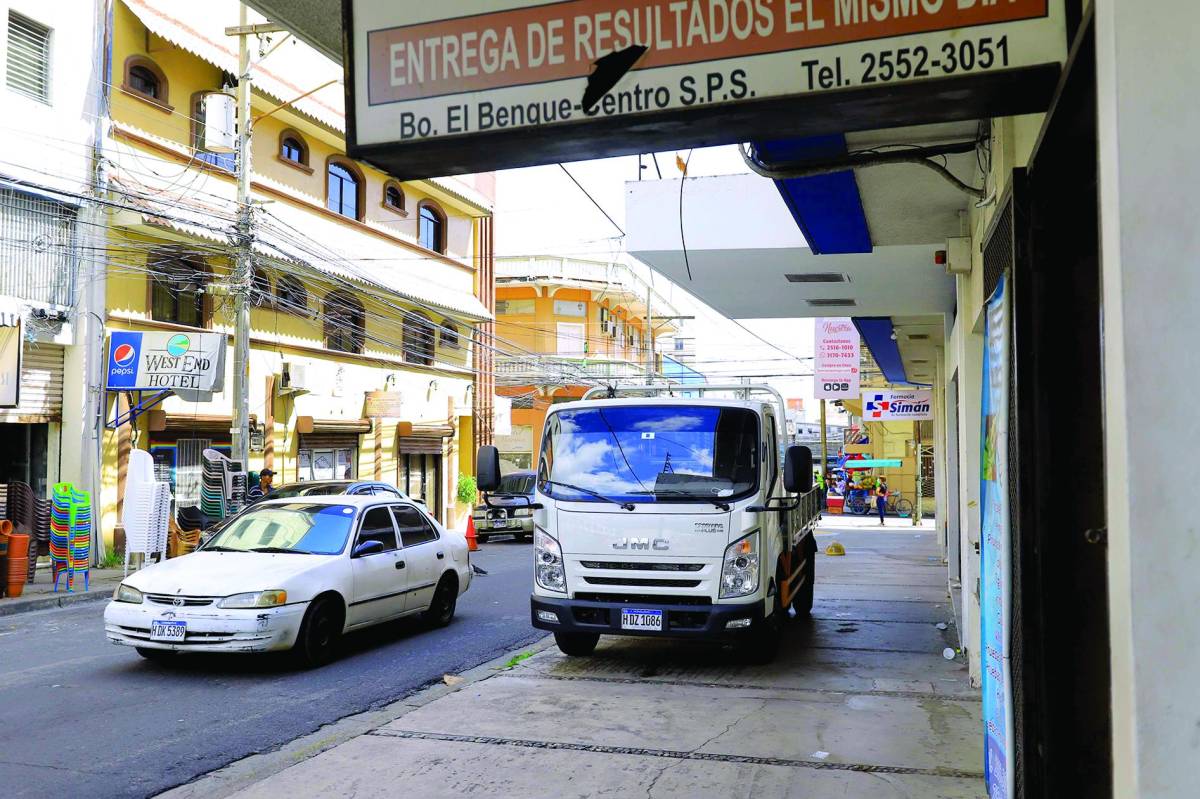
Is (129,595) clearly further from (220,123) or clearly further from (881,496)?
(881,496)

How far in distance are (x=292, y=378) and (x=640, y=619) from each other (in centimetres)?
1643

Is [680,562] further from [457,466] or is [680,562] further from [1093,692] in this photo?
[457,466]

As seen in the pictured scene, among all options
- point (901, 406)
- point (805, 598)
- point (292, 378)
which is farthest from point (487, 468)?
point (901, 406)

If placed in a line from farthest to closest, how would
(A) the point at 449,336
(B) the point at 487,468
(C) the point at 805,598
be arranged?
(A) the point at 449,336 → (C) the point at 805,598 → (B) the point at 487,468

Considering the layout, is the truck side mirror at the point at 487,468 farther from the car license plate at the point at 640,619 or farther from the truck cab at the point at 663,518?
the car license plate at the point at 640,619

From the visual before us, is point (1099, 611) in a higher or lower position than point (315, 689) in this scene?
higher

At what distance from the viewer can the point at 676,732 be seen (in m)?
7.09

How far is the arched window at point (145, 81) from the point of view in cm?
1978

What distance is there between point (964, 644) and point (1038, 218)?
6832 millimetres

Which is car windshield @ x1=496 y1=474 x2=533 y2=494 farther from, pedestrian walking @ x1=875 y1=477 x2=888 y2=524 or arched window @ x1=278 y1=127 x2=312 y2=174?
pedestrian walking @ x1=875 y1=477 x2=888 y2=524

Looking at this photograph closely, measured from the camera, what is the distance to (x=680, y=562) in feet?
29.5

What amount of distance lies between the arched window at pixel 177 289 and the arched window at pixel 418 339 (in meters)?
7.61

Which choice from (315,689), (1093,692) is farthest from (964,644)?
(1093,692)

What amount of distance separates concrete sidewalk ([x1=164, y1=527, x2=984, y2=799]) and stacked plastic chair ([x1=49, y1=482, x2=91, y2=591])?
8.54m
